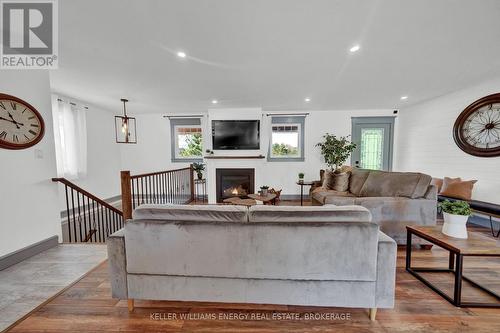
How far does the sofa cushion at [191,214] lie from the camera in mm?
1573

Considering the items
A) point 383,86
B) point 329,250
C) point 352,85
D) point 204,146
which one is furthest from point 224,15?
point 204,146

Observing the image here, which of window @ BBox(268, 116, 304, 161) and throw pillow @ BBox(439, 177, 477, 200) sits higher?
window @ BBox(268, 116, 304, 161)

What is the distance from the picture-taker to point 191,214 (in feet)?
5.24

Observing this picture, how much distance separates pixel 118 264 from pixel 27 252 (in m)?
1.90

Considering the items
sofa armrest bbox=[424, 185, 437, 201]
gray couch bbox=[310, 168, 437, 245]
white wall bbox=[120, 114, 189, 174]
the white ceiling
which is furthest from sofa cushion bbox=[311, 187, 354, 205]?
white wall bbox=[120, 114, 189, 174]

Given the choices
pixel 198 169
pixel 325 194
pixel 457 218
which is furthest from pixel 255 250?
pixel 198 169

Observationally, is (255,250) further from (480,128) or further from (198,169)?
(480,128)

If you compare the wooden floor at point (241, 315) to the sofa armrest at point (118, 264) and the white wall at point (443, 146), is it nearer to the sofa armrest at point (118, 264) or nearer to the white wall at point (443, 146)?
the sofa armrest at point (118, 264)

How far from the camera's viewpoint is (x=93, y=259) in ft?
8.02

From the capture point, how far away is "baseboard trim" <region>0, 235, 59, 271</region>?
2242 millimetres

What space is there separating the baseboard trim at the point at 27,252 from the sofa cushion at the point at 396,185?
4738 millimetres

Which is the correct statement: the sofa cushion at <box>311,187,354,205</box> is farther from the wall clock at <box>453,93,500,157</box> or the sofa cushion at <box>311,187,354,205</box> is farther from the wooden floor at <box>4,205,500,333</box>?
the wall clock at <box>453,93,500,157</box>

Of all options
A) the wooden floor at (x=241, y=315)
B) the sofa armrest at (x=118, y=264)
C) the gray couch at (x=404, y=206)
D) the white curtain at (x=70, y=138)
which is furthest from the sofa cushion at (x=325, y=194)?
the white curtain at (x=70, y=138)

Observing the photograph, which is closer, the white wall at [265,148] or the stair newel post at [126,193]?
the stair newel post at [126,193]
